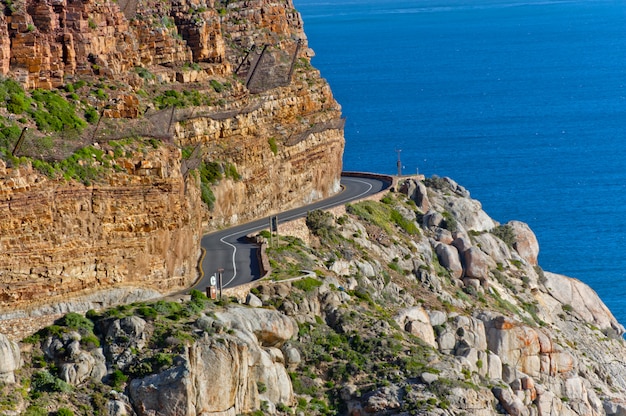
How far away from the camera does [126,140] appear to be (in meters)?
63.1

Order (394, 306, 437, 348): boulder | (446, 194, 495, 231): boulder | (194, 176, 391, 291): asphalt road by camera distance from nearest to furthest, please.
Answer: (194, 176, 391, 291): asphalt road → (394, 306, 437, 348): boulder → (446, 194, 495, 231): boulder

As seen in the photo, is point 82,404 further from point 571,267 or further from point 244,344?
point 571,267

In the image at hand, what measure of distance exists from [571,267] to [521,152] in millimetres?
43892

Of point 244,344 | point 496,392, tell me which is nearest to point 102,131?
point 244,344

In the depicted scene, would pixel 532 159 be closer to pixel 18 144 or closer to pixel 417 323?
pixel 417 323

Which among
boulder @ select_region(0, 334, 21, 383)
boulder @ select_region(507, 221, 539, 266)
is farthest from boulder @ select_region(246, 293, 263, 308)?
boulder @ select_region(507, 221, 539, 266)

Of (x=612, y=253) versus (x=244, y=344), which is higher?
(x=612, y=253)

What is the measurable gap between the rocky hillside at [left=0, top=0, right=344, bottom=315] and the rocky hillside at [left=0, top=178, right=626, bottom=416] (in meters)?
2.11

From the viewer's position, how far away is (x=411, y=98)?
19988 cm

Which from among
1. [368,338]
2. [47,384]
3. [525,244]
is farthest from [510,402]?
[525,244]

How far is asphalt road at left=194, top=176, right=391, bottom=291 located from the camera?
2682 inches

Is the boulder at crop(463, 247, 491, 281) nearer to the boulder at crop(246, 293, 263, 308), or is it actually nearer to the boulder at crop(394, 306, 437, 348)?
the boulder at crop(394, 306, 437, 348)

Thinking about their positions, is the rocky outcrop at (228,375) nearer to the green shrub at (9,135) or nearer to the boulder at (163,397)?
the boulder at (163,397)

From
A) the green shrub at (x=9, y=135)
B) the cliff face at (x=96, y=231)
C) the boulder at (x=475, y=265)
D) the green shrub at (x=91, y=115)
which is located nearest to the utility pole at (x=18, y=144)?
the green shrub at (x=9, y=135)
